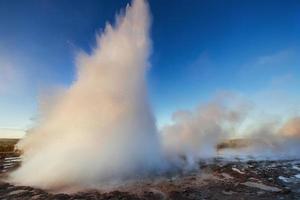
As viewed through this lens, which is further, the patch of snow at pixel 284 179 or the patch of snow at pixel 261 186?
the patch of snow at pixel 284 179

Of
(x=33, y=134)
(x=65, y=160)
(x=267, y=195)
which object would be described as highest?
(x=33, y=134)

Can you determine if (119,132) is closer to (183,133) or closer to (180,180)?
(180,180)

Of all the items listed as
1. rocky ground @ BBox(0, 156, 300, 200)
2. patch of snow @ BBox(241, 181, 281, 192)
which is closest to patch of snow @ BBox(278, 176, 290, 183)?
rocky ground @ BBox(0, 156, 300, 200)

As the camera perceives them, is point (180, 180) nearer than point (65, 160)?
Yes

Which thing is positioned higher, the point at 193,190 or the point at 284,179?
the point at 284,179

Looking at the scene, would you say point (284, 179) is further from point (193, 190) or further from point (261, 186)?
point (193, 190)

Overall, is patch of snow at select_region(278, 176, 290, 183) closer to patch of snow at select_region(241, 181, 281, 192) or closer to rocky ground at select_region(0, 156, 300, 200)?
rocky ground at select_region(0, 156, 300, 200)

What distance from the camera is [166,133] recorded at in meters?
36.8

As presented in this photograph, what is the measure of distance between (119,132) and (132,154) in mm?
2349

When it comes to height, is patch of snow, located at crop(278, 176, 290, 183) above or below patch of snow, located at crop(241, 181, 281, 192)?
above

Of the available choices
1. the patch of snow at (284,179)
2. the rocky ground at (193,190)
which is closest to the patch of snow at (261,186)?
the rocky ground at (193,190)

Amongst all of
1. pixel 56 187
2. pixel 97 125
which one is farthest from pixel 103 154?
pixel 56 187

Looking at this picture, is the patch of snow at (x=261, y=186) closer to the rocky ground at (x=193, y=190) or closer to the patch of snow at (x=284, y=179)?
the rocky ground at (x=193, y=190)

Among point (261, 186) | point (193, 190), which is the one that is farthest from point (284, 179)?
point (193, 190)
